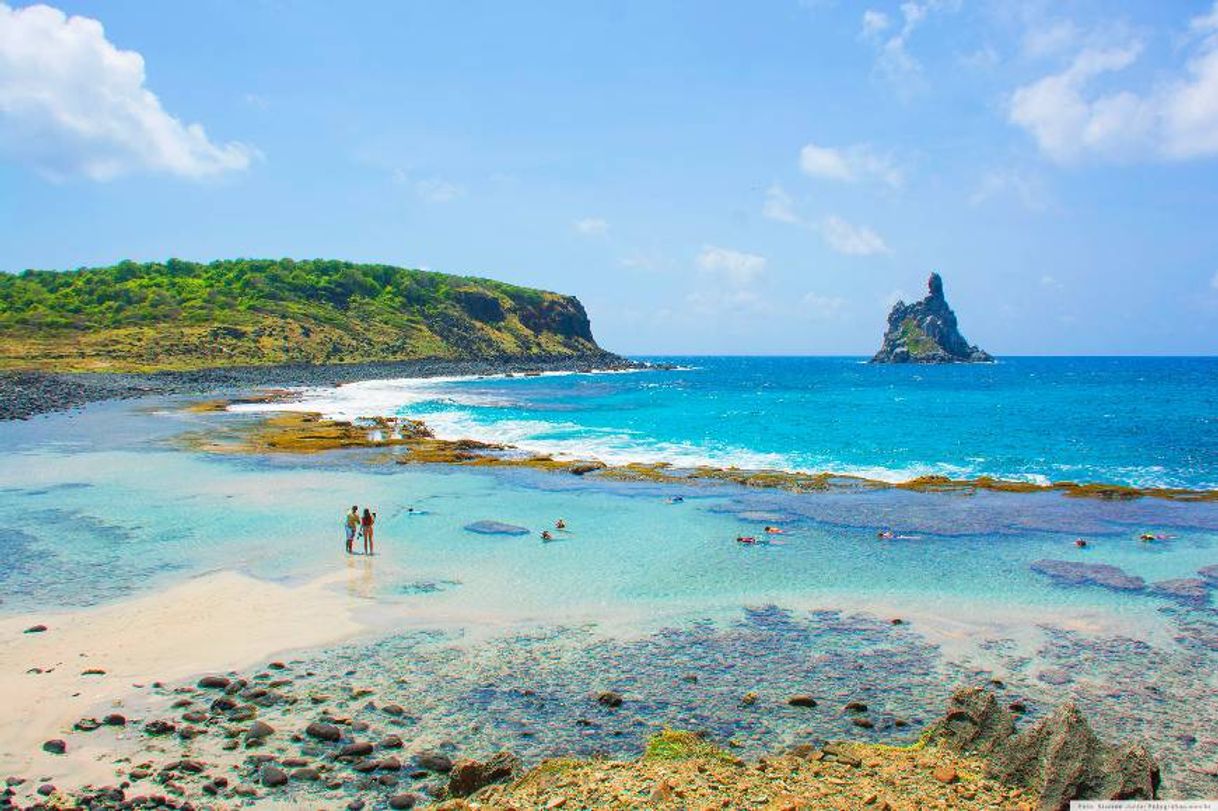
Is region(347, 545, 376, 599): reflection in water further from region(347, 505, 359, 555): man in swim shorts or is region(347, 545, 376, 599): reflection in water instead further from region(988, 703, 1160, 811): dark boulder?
region(988, 703, 1160, 811): dark boulder

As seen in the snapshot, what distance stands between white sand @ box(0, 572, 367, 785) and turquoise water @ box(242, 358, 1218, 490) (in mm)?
29778

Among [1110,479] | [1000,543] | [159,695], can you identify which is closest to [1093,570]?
[1000,543]

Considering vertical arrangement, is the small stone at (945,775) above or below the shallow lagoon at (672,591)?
above

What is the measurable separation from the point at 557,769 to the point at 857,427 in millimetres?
59316

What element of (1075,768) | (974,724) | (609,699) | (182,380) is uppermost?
(182,380)

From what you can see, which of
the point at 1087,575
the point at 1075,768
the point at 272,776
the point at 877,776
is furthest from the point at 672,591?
the point at 1087,575

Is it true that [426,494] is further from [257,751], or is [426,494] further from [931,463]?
[931,463]

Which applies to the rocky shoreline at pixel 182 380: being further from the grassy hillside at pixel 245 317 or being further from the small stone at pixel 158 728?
the small stone at pixel 158 728

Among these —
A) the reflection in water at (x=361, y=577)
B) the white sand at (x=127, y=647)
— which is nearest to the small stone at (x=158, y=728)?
the white sand at (x=127, y=647)

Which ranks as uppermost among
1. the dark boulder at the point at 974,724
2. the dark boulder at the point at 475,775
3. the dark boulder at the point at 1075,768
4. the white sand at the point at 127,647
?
the dark boulder at the point at 1075,768

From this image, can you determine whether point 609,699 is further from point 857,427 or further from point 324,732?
point 857,427

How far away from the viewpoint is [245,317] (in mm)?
136250

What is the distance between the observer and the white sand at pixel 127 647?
40.1 feet

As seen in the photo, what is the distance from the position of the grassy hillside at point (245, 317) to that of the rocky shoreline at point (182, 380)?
6582 millimetres
